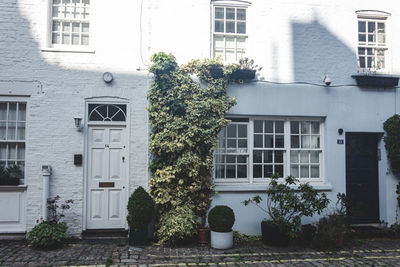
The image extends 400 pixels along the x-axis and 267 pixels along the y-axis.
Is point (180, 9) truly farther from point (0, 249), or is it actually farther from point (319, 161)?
point (0, 249)

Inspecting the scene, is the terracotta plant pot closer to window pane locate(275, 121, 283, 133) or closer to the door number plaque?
the door number plaque

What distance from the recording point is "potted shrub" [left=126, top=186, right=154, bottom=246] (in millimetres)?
7422

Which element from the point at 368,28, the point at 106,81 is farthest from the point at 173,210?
the point at 368,28

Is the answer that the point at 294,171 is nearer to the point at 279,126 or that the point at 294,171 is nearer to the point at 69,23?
the point at 279,126

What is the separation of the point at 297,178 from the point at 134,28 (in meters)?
5.89

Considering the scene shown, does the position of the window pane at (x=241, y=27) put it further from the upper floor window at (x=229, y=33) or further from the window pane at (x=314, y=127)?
the window pane at (x=314, y=127)

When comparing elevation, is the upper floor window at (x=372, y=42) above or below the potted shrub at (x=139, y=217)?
above

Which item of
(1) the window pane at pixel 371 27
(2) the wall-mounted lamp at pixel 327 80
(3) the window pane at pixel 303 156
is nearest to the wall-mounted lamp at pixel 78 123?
(3) the window pane at pixel 303 156

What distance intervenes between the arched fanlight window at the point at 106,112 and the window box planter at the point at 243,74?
118 inches

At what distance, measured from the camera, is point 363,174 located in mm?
9117

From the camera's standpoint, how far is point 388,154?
8938mm

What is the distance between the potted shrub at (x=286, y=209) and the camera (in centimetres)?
763

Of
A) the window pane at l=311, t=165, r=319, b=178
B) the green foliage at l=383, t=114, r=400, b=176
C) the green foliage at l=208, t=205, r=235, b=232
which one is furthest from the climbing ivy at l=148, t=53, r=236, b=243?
the green foliage at l=383, t=114, r=400, b=176

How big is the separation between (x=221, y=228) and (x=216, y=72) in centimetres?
383
